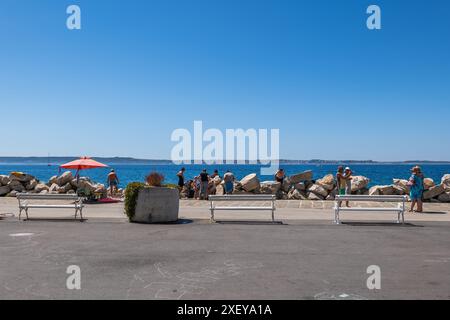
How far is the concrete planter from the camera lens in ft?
43.5

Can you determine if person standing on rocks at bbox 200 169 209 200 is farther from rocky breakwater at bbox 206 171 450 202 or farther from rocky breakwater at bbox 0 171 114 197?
rocky breakwater at bbox 0 171 114 197

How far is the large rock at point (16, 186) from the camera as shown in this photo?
84.8ft

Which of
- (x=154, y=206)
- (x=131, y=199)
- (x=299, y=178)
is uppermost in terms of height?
(x=299, y=178)

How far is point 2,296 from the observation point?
580cm

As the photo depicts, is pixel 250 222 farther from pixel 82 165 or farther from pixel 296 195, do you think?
pixel 82 165

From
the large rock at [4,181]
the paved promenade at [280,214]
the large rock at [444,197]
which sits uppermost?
the large rock at [4,181]

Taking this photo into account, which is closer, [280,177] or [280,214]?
[280,214]

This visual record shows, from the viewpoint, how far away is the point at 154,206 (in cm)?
1332

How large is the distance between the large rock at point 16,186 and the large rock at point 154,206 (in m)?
15.6

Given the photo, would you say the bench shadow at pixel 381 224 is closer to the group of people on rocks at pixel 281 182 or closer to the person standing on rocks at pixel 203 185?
the group of people on rocks at pixel 281 182

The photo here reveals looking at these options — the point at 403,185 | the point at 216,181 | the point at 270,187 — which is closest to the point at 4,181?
the point at 216,181

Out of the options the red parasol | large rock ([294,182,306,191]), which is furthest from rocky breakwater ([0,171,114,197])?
large rock ([294,182,306,191])

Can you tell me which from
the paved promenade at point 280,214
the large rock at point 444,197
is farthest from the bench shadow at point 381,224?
the large rock at point 444,197

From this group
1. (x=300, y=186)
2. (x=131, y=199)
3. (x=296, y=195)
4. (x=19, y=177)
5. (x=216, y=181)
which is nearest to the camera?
(x=131, y=199)
